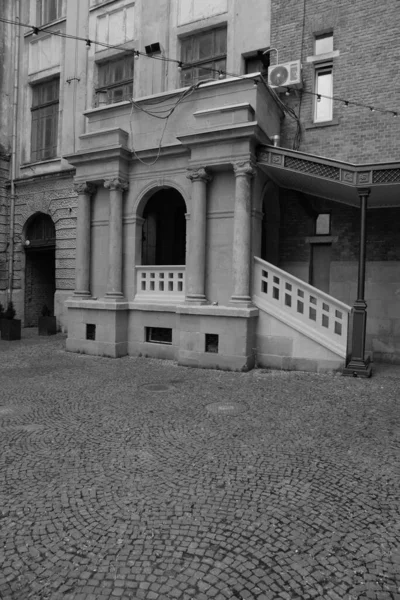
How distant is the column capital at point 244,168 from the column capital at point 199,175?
0.76 m

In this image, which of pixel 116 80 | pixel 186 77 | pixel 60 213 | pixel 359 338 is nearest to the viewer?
pixel 359 338

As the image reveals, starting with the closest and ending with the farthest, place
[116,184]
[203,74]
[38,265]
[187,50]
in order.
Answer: [116,184] → [203,74] → [187,50] → [38,265]

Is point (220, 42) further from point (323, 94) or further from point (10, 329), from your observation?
point (10, 329)

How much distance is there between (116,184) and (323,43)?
22.9ft

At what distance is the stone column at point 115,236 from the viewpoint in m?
11.1

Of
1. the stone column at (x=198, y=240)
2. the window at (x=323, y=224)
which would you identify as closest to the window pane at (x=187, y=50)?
the stone column at (x=198, y=240)

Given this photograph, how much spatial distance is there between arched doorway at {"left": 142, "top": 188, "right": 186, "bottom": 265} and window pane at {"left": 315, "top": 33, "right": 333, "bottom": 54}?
18.7 ft

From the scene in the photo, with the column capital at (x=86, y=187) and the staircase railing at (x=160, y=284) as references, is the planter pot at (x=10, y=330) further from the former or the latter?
the staircase railing at (x=160, y=284)

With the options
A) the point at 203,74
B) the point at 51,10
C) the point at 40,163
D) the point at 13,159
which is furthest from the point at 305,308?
the point at 51,10

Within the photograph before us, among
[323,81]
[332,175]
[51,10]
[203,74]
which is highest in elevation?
[51,10]

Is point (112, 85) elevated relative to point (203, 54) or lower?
lower

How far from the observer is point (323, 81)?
1166cm

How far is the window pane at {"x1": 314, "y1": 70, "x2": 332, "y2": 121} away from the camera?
11570 mm

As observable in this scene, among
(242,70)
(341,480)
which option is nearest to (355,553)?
(341,480)
